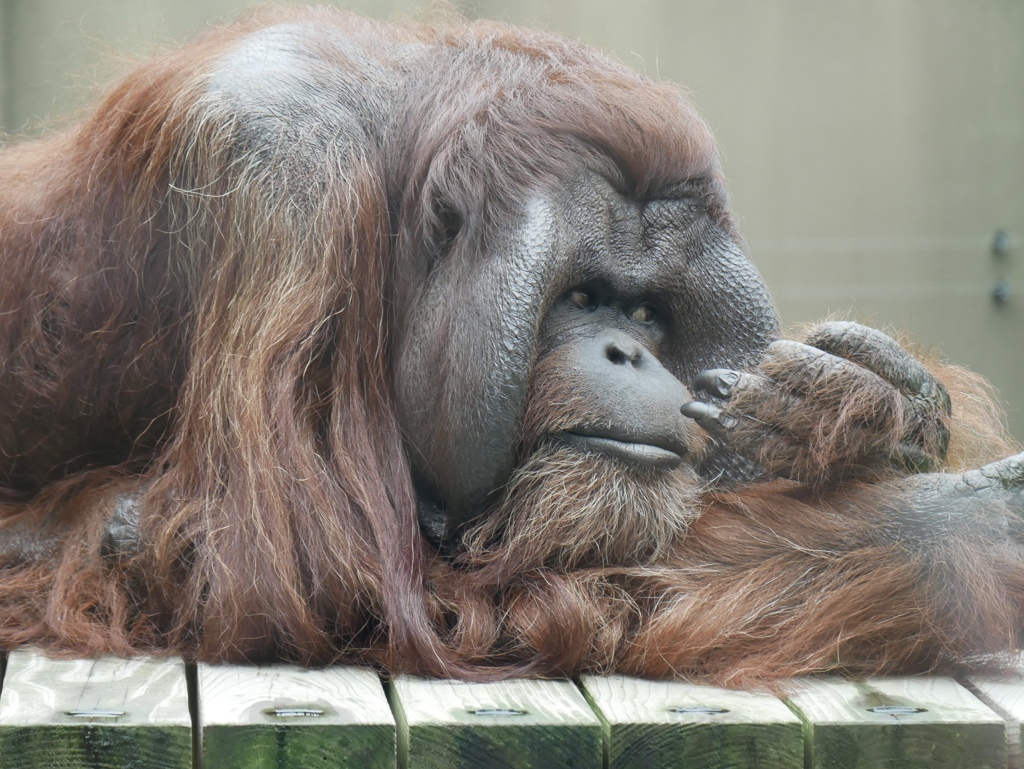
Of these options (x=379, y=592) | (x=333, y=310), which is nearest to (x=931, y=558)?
(x=379, y=592)

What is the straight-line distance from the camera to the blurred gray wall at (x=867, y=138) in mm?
4285

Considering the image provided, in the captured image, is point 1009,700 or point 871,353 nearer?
point 1009,700

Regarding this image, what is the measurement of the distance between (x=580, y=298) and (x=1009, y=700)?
2.81 feet

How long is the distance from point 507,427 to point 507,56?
666 mm

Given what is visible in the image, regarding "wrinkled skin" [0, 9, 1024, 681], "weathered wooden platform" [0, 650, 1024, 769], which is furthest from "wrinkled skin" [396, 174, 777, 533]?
"weathered wooden platform" [0, 650, 1024, 769]

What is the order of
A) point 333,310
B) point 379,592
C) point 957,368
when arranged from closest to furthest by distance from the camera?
point 379,592 < point 333,310 < point 957,368

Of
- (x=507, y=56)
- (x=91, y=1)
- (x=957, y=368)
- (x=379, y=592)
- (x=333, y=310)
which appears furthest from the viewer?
(x=91, y=1)

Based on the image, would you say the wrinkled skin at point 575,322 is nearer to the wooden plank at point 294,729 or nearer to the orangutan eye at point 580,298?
the orangutan eye at point 580,298

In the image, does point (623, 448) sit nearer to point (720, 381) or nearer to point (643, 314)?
point (720, 381)

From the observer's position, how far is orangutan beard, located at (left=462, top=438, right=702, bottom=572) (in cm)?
204

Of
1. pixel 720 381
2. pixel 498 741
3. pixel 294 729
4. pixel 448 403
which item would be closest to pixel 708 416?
pixel 720 381

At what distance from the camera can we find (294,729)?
1.48m

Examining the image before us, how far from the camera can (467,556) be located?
2.09m

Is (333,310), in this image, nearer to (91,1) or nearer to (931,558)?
(931,558)
